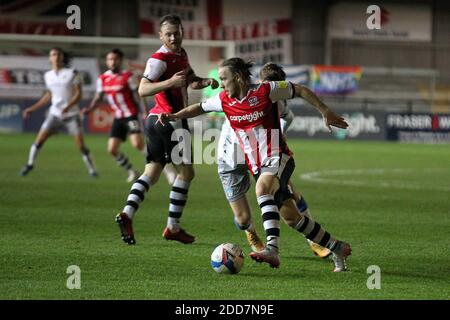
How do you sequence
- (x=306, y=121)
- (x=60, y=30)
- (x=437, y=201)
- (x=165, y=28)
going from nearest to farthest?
(x=165, y=28) → (x=437, y=201) → (x=306, y=121) → (x=60, y=30)

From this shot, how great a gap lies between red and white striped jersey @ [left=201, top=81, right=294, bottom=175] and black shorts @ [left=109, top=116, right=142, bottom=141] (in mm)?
8462

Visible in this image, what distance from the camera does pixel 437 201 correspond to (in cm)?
1406

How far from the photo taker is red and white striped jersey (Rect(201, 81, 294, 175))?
801 cm

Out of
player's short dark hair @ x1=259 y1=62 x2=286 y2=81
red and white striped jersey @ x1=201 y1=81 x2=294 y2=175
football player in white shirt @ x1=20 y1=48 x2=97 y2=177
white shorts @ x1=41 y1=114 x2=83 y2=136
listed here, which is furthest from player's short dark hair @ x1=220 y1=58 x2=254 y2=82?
white shorts @ x1=41 y1=114 x2=83 y2=136

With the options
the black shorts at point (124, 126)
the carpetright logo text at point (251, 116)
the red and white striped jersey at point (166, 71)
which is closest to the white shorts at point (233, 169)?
the carpetright logo text at point (251, 116)

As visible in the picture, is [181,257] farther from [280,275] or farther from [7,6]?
[7,6]

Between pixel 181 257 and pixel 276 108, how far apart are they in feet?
5.33

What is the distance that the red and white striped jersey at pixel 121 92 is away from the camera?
54.3 feet

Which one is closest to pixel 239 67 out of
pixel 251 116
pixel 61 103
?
pixel 251 116

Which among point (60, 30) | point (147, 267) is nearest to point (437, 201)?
point (147, 267)

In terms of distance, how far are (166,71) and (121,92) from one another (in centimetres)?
710

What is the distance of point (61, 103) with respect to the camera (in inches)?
702

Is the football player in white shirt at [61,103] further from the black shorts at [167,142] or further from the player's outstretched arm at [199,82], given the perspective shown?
the player's outstretched arm at [199,82]

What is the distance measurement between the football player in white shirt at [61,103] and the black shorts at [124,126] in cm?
100
